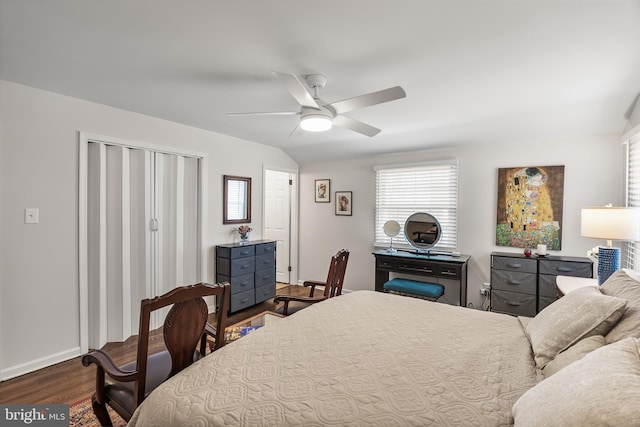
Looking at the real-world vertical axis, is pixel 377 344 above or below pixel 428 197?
below

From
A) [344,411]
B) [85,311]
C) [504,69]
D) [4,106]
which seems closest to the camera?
[344,411]

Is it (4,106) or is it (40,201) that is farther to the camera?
(40,201)

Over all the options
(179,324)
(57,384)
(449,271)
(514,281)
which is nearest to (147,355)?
(179,324)

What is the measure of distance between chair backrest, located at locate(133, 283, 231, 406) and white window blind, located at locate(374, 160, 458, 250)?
11.0ft

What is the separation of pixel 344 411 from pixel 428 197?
3.64m

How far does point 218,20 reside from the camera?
163cm

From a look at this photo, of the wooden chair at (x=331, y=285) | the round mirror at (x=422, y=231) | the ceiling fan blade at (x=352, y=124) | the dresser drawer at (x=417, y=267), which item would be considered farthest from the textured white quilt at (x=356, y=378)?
the round mirror at (x=422, y=231)

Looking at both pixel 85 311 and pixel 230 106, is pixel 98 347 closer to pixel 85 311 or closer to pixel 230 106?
pixel 85 311

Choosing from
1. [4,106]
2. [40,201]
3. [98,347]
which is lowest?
[98,347]

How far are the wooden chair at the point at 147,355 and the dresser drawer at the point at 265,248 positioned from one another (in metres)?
2.47

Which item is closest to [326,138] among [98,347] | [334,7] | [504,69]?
[504,69]

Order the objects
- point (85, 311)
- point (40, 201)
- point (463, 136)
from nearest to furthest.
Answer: point (40, 201), point (85, 311), point (463, 136)

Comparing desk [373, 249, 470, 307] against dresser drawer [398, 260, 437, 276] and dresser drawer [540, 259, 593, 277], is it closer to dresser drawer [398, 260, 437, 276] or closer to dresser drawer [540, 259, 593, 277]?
dresser drawer [398, 260, 437, 276]

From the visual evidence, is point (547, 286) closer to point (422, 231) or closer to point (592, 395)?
point (422, 231)
